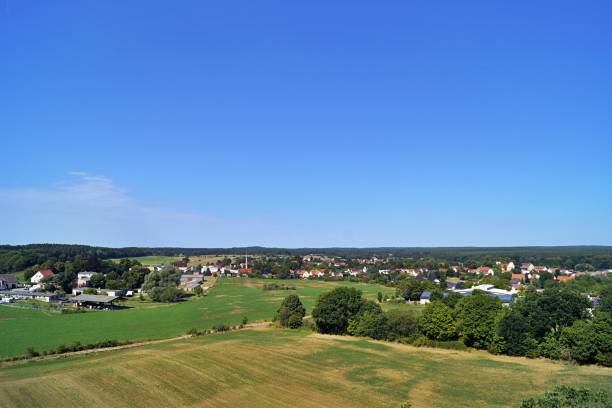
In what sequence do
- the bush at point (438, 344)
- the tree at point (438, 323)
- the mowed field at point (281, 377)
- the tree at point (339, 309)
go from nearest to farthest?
the mowed field at point (281, 377) → the bush at point (438, 344) → the tree at point (438, 323) → the tree at point (339, 309)

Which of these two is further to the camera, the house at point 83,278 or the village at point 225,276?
the house at point 83,278

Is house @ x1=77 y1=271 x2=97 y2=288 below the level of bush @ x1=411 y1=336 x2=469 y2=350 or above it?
above

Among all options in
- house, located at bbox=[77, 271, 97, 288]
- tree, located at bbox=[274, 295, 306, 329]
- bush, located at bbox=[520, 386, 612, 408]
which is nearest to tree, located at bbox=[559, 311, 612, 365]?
bush, located at bbox=[520, 386, 612, 408]

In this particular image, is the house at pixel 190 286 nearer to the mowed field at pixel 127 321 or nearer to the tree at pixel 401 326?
the mowed field at pixel 127 321

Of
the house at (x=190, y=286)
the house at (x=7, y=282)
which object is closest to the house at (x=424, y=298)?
the house at (x=190, y=286)

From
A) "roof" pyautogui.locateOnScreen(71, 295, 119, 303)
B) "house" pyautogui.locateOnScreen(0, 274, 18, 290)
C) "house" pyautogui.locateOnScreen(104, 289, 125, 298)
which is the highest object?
"house" pyautogui.locateOnScreen(0, 274, 18, 290)

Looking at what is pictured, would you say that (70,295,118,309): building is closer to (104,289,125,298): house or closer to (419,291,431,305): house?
(104,289,125,298): house

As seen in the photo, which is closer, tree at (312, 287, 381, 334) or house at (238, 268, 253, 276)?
tree at (312, 287, 381, 334)

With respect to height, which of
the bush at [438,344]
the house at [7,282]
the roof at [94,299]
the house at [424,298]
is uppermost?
the house at [7,282]
